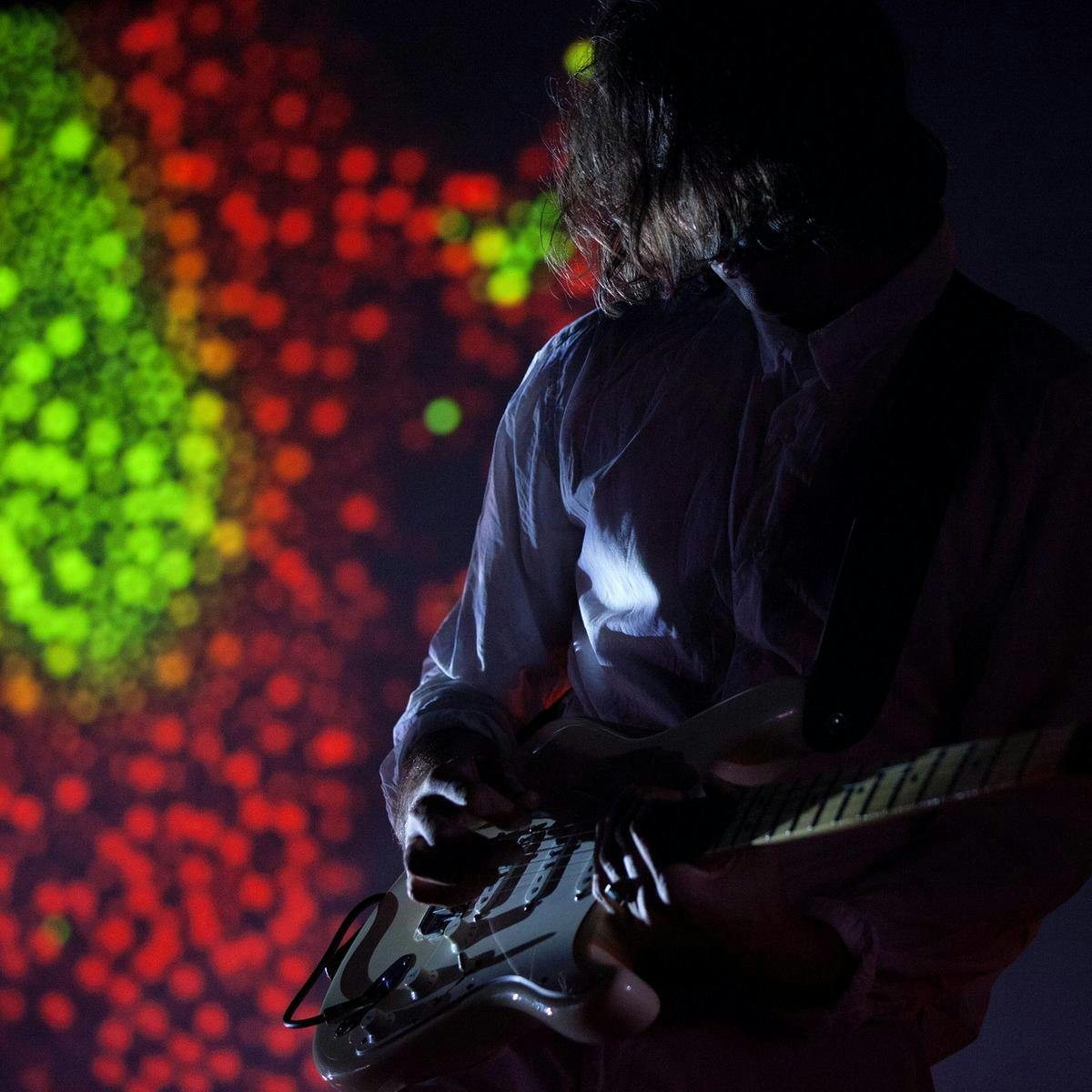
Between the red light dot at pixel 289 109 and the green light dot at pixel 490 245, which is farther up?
the red light dot at pixel 289 109

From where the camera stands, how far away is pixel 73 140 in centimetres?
168

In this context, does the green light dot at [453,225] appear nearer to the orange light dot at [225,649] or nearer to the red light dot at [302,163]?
the red light dot at [302,163]

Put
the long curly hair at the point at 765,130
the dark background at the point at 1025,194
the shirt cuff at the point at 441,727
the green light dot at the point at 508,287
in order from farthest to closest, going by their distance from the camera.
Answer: the green light dot at the point at 508,287
the dark background at the point at 1025,194
the shirt cuff at the point at 441,727
the long curly hair at the point at 765,130

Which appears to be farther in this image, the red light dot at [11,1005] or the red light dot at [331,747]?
the red light dot at [11,1005]

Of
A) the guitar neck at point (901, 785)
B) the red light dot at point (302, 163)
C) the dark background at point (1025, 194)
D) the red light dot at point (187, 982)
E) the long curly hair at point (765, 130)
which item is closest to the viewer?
the guitar neck at point (901, 785)

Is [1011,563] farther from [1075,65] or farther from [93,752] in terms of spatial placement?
[93,752]

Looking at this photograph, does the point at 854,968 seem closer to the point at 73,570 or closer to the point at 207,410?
the point at 207,410

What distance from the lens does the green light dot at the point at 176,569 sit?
1.65 metres

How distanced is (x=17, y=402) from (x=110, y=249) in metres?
0.30

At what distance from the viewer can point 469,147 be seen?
1507 mm

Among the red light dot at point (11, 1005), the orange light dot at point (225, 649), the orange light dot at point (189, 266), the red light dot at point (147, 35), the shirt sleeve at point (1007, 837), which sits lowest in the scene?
the red light dot at point (11, 1005)

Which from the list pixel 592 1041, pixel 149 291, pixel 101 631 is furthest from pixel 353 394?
pixel 592 1041

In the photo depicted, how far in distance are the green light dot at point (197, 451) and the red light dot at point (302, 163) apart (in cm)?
42

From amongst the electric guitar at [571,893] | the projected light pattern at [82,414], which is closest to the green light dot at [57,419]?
the projected light pattern at [82,414]
